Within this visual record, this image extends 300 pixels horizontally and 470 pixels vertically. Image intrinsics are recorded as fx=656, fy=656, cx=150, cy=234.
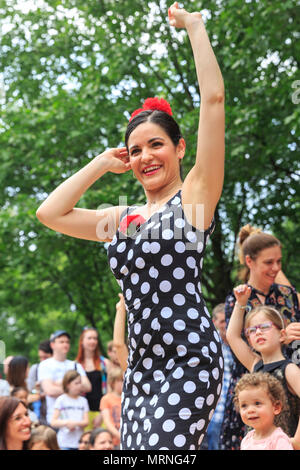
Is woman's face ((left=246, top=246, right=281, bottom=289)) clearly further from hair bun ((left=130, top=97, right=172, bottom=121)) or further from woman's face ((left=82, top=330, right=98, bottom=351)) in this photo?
woman's face ((left=82, top=330, right=98, bottom=351))

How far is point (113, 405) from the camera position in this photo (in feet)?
23.5

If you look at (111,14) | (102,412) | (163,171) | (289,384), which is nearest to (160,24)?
(111,14)

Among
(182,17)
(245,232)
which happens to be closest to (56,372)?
(245,232)

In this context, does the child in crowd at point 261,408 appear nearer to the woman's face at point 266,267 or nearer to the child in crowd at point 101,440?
the woman's face at point 266,267

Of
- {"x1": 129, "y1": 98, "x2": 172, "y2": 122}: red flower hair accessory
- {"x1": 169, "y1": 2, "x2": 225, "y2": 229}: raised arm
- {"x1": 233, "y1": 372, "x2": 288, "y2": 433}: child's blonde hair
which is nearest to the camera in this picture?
{"x1": 169, "y1": 2, "x2": 225, "y2": 229}: raised arm

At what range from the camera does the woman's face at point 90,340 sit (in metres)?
7.95

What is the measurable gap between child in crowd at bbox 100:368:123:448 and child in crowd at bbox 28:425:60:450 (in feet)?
5.64

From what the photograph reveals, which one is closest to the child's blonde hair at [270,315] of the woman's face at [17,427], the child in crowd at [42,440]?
the woman's face at [17,427]

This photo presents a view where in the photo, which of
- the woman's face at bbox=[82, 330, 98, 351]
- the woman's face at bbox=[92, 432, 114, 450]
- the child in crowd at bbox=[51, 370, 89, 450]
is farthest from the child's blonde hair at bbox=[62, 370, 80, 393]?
the woman's face at bbox=[92, 432, 114, 450]

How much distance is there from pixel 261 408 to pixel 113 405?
138 inches

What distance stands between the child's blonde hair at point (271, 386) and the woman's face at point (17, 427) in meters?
1.70

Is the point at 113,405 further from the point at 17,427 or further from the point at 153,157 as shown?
the point at 153,157

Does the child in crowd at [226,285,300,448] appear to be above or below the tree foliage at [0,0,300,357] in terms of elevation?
below

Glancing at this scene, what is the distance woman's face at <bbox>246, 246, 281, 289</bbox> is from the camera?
15.3 feet
